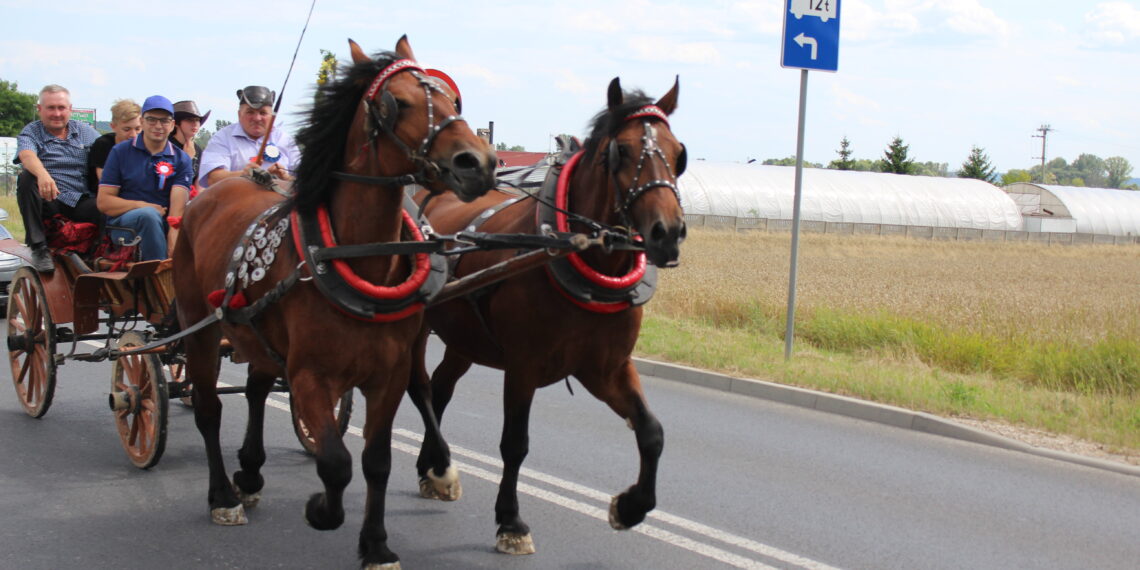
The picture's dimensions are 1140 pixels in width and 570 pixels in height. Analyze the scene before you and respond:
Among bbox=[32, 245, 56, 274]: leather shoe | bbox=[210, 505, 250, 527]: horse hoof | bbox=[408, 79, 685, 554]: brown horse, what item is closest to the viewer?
bbox=[408, 79, 685, 554]: brown horse

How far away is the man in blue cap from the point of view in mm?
6707

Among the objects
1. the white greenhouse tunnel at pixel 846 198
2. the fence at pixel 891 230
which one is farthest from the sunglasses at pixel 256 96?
the white greenhouse tunnel at pixel 846 198

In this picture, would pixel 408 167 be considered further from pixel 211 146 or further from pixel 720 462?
pixel 720 462

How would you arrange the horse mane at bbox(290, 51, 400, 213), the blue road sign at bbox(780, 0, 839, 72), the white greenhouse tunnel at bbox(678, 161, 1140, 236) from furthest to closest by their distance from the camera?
1. the white greenhouse tunnel at bbox(678, 161, 1140, 236)
2. the blue road sign at bbox(780, 0, 839, 72)
3. the horse mane at bbox(290, 51, 400, 213)

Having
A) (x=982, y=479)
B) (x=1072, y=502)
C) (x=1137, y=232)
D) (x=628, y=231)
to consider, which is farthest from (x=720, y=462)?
(x=1137, y=232)

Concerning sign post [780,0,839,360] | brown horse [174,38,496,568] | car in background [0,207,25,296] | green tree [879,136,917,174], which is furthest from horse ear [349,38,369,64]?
green tree [879,136,917,174]

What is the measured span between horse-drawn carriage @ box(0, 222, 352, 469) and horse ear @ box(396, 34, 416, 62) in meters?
1.89

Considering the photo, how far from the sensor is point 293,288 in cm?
437

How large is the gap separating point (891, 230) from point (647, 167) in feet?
159

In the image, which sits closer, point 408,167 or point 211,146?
point 408,167

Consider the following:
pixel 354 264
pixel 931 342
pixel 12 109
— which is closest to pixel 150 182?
pixel 354 264

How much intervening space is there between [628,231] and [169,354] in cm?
351

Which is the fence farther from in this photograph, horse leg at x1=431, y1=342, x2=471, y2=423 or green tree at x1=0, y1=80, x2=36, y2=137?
green tree at x1=0, y1=80, x2=36, y2=137

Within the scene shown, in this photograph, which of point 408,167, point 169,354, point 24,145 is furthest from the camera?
point 24,145
